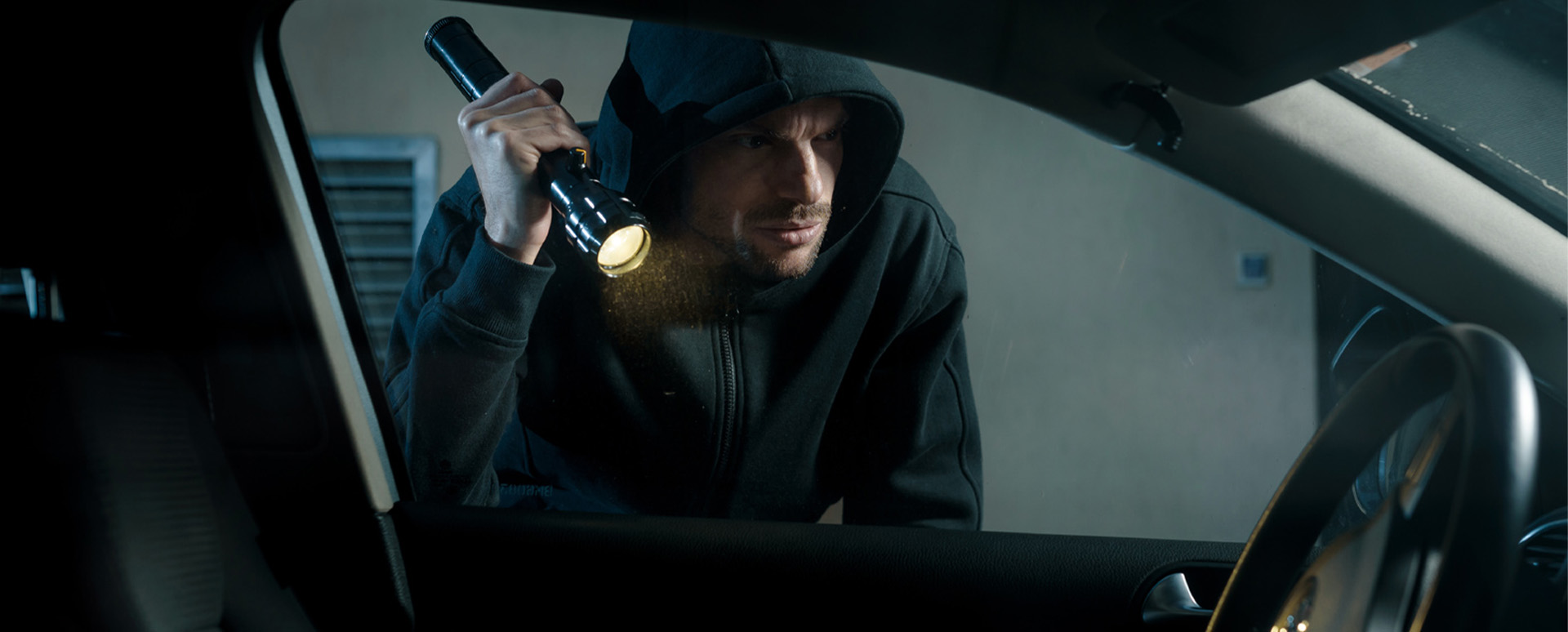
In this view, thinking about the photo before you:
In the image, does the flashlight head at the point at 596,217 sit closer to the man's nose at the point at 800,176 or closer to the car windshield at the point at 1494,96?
the man's nose at the point at 800,176

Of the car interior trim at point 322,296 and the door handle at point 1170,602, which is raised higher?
the car interior trim at point 322,296

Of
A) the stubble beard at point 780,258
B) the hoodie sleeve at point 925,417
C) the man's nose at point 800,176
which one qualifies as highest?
the man's nose at point 800,176

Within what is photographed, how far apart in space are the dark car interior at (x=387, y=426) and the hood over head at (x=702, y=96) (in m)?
0.39

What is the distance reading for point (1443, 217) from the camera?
69cm

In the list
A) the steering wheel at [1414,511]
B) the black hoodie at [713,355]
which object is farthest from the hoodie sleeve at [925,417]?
the steering wheel at [1414,511]

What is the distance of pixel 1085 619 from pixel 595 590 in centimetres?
43

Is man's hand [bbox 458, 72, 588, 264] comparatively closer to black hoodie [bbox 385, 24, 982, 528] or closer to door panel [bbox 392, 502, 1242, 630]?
black hoodie [bbox 385, 24, 982, 528]

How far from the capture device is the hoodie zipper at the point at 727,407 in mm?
1327

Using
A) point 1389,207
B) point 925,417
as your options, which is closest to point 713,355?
point 925,417

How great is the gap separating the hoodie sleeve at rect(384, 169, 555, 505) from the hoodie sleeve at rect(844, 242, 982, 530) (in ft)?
1.71

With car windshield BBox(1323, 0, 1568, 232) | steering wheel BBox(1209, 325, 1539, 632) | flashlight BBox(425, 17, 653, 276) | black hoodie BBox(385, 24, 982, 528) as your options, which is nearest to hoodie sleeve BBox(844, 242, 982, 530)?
black hoodie BBox(385, 24, 982, 528)

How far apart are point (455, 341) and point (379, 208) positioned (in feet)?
0.50

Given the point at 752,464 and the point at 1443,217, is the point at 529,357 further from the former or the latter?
the point at 1443,217

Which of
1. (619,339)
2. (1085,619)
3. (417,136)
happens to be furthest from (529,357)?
(1085,619)
